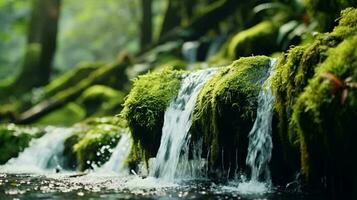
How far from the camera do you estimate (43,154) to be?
1143cm

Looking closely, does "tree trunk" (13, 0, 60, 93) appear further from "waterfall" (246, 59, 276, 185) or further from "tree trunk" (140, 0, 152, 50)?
"waterfall" (246, 59, 276, 185)

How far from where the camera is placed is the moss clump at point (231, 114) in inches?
261

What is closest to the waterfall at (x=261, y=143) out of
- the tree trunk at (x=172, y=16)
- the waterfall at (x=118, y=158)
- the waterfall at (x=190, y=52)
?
the waterfall at (x=118, y=158)

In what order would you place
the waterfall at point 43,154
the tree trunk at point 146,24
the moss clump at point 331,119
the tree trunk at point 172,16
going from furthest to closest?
1. the tree trunk at point 146,24
2. the tree trunk at point 172,16
3. the waterfall at point 43,154
4. the moss clump at point 331,119

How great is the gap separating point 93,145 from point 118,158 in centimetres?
85

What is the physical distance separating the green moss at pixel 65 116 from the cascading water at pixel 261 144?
1112 centimetres

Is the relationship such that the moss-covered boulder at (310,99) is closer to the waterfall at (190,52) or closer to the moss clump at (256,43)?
the moss clump at (256,43)

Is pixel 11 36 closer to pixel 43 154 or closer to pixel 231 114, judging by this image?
pixel 43 154

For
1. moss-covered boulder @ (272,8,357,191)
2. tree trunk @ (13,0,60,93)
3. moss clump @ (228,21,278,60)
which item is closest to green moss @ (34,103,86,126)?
tree trunk @ (13,0,60,93)

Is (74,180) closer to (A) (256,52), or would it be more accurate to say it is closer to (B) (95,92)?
(A) (256,52)

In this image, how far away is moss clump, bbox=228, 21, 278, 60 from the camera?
43.2 feet

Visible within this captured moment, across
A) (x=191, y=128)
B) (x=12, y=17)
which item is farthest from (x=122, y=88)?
(x=12, y=17)

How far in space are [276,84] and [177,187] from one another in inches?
69.8

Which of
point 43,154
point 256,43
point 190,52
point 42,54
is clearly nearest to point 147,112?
point 43,154
